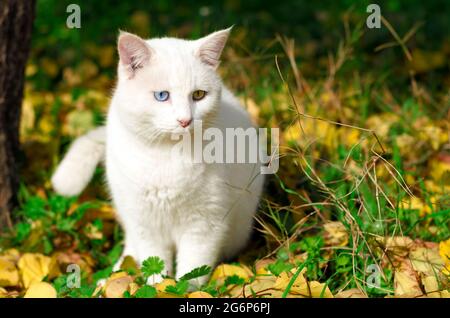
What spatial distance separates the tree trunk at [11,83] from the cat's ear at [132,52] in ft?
2.56

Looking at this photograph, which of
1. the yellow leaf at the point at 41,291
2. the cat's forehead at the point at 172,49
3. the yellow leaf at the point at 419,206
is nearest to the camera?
the cat's forehead at the point at 172,49

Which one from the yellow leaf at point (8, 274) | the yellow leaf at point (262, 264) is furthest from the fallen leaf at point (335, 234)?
the yellow leaf at point (8, 274)

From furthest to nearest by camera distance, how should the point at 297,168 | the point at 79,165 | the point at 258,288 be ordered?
the point at 297,168 → the point at 79,165 → the point at 258,288

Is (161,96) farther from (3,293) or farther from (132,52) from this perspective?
(3,293)

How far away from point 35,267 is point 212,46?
115cm

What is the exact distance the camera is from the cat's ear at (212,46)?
212 cm

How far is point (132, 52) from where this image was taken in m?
2.04

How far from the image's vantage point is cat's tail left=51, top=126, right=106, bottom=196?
2615mm

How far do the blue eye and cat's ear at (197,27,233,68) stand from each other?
21 cm

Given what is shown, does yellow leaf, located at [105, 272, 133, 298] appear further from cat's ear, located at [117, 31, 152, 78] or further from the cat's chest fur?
cat's ear, located at [117, 31, 152, 78]

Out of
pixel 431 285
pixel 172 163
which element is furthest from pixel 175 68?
pixel 431 285

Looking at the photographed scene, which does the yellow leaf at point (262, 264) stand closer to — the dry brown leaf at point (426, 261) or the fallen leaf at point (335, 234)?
the fallen leaf at point (335, 234)

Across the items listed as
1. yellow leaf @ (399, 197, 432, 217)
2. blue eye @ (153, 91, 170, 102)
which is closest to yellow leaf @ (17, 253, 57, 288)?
blue eye @ (153, 91, 170, 102)
